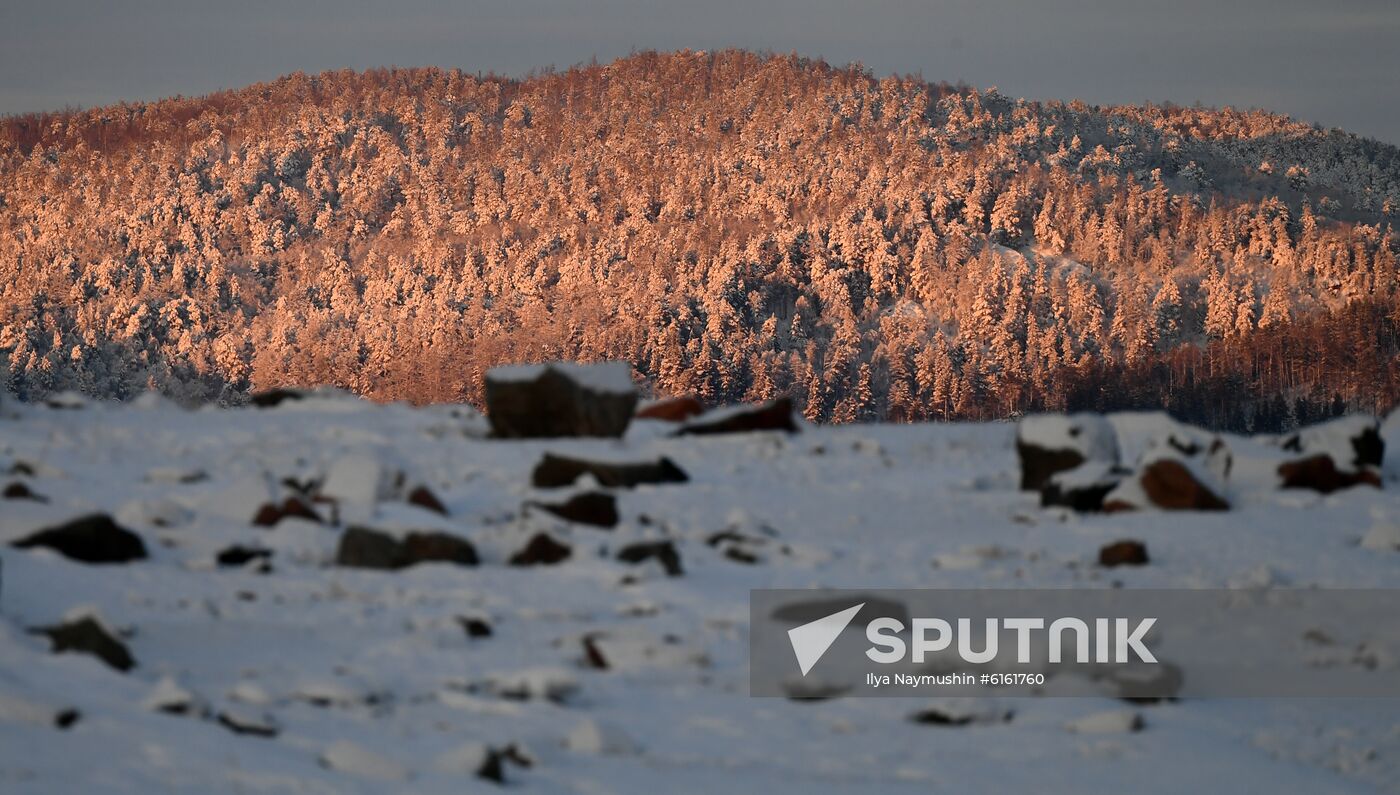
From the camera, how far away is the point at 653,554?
1795 cm

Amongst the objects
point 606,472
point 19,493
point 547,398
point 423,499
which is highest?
point 547,398

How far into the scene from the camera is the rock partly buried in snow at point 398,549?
17.5 metres

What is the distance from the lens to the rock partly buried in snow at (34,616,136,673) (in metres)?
13.5

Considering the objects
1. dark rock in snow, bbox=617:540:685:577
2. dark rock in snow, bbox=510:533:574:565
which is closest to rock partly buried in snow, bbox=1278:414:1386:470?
dark rock in snow, bbox=617:540:685:577

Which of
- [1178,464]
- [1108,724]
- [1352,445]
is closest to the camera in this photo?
[1108,724]

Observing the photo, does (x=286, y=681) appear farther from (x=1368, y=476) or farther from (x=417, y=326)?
(x=417, y=326)

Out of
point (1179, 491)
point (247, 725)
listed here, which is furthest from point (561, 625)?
point (1179, 491)

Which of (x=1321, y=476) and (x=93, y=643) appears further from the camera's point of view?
(x=1321, y=476)

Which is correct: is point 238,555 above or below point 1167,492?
below

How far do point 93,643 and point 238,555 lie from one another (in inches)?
156

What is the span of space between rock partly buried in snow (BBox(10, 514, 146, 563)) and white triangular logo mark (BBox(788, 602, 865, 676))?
6.86 m

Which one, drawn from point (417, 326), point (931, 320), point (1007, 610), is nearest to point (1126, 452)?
point (1007, 610)

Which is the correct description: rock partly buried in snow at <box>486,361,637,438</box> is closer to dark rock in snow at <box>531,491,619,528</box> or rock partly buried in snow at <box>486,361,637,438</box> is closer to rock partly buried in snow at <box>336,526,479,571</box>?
dark rock in snow at <box>531,491,619,528</box>

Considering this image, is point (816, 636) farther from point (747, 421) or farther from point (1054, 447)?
point (747, 421)
